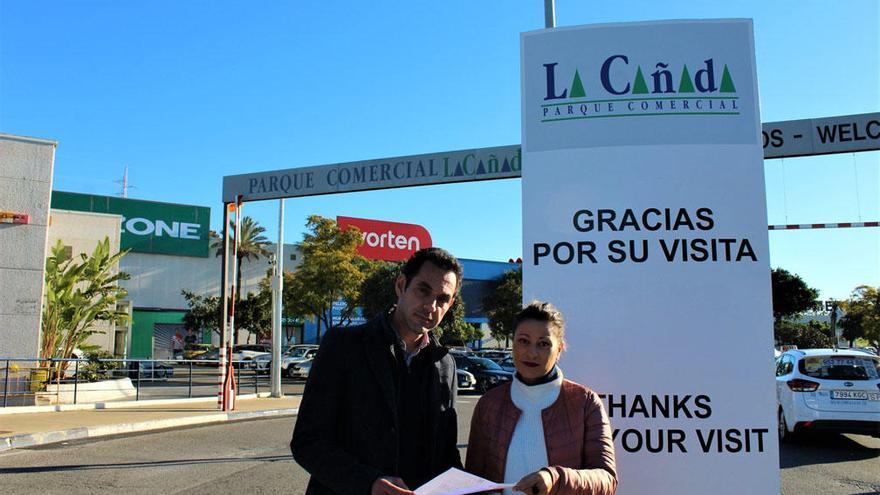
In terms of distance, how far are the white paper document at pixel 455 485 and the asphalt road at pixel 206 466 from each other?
5.46 metres

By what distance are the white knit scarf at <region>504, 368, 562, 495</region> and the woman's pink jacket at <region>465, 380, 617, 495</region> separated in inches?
0.7

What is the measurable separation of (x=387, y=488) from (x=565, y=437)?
720 mm

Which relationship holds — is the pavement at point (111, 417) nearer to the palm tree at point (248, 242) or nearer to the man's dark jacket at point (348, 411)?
the man's dark jacket at point (348, 411)

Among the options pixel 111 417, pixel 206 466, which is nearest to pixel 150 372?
pixel 111 417

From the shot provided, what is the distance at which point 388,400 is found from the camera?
228 centimetres

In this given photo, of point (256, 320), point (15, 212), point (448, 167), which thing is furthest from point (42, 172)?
point (256, 320)

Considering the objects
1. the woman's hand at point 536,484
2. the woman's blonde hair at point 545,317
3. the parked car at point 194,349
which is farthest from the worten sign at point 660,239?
the parked car at point 194,349

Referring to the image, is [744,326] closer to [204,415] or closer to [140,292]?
[204,415]

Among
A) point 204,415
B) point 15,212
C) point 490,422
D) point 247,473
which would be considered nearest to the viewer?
point 490,422

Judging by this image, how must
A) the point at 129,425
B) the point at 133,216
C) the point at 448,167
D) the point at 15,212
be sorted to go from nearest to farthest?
1. the point at 448,167
2. the point at 129,425
3. the point at 15,212
4. the point at 133,216

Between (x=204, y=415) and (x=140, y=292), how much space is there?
36.0 m

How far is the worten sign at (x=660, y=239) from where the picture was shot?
305 centimetres

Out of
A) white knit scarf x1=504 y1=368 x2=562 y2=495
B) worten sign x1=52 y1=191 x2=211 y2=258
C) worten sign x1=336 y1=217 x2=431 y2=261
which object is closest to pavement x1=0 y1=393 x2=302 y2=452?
white knit scarf x1=504 y1=368 x2=562 y2=495

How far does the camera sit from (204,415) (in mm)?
13477
